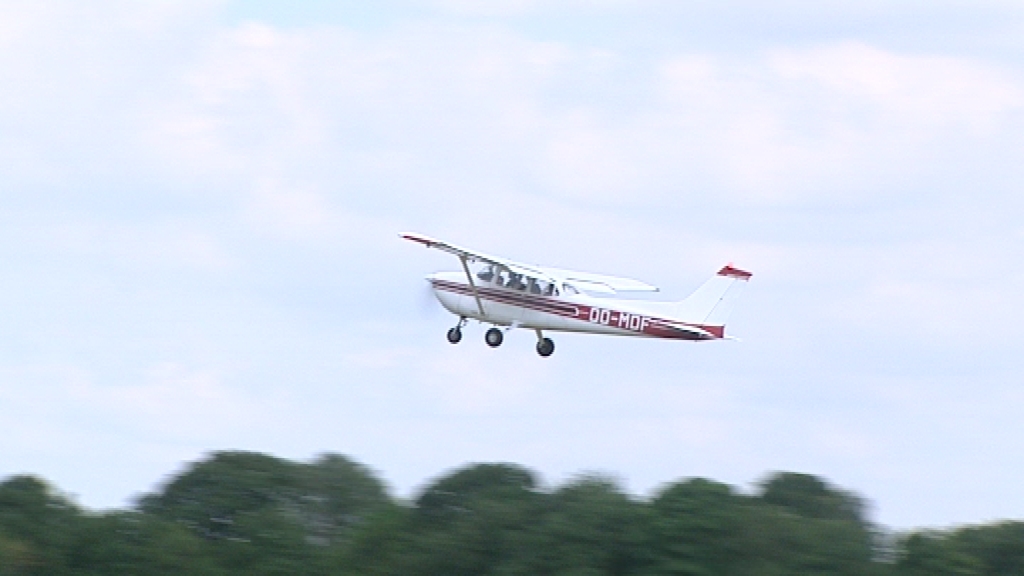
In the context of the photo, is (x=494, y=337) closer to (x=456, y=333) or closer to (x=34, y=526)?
(x=456, y=333)

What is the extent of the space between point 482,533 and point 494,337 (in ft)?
19.0

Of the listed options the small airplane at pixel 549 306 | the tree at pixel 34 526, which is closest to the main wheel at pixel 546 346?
the small airplane at pixel 549 306

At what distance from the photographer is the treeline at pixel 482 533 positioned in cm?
4294

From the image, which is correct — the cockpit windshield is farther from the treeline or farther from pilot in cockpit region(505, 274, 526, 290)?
the treeline

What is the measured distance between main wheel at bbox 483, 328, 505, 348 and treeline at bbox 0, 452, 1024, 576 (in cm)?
456

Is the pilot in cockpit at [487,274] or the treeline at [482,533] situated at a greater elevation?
the pilot in cockpit at [487,274]

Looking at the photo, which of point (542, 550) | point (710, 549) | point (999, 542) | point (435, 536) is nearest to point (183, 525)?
point (435, 536)

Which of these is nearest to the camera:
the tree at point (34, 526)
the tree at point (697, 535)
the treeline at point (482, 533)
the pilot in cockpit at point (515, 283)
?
the tree at point (697, 535)

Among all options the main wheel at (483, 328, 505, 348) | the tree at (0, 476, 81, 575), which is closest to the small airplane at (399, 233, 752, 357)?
the main wheel at (483, 328, 505, 348)

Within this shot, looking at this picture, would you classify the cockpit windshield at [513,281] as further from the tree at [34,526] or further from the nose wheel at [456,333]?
the tree at [34,526]

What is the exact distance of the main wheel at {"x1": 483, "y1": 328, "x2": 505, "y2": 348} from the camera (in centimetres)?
4434

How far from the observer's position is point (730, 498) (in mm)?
45094

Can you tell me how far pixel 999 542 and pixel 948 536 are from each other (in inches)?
121

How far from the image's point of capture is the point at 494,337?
44.5 meters
